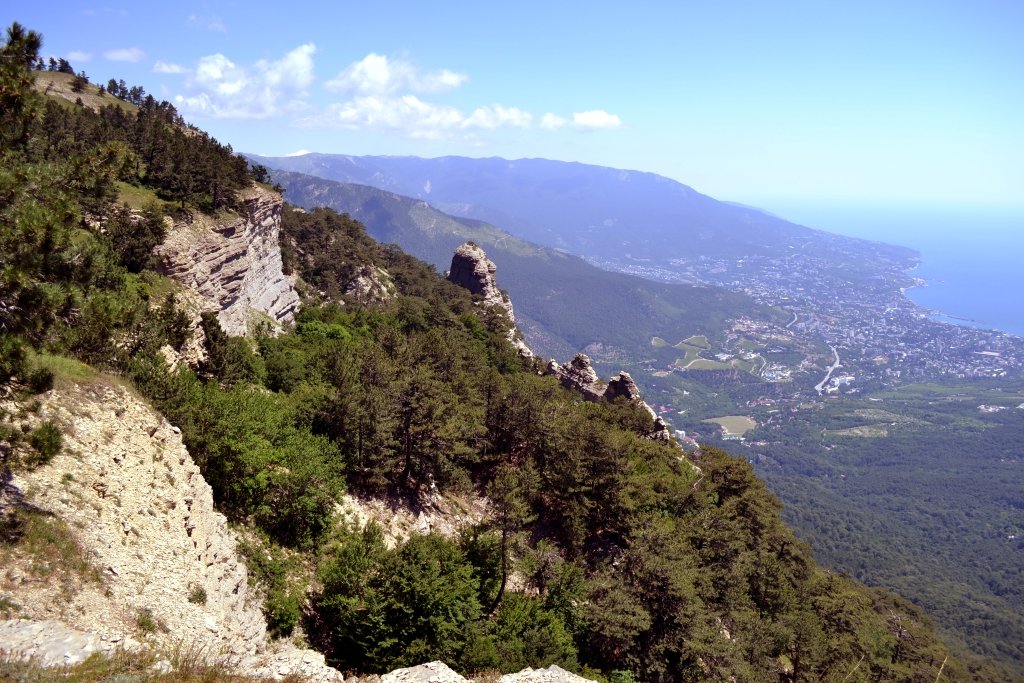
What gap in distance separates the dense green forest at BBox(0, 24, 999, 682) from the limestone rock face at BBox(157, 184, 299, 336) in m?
1.96

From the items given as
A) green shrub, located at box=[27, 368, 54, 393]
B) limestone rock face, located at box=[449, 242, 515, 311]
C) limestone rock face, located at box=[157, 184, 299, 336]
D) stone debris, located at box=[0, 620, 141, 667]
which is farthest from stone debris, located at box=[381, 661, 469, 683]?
limestone rock face, located at box=[449, 242, 515, 311]

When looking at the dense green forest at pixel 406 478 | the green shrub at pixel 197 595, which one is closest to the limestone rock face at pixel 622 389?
the dense green forest at pixel 406 478

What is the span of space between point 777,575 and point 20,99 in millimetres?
39897

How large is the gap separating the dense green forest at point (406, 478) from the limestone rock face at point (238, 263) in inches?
77.1

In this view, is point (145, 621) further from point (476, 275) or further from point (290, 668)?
point (476, 275)

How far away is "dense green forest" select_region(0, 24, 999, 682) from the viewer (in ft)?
40.0

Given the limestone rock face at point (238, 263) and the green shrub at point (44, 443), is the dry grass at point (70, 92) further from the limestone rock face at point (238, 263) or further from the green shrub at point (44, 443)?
the green shrub at point (44, 443)

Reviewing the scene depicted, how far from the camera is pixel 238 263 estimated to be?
38938 millimetres

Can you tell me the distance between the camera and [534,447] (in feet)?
102

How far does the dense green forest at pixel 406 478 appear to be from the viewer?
40.0ft

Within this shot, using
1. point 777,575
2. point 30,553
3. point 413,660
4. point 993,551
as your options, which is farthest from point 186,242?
point 993,551

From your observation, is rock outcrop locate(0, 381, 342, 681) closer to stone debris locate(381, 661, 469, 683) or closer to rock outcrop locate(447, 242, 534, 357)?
stone debris locate(381, 661, 469, 683)

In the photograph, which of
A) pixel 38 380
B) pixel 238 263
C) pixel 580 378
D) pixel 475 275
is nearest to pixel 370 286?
pixel 475 275

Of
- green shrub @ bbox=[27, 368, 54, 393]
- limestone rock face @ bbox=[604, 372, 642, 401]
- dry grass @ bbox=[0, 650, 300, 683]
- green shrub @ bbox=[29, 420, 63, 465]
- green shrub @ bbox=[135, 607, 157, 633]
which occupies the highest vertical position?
green shrub @ bbox=[27, 368, 54, 393]
